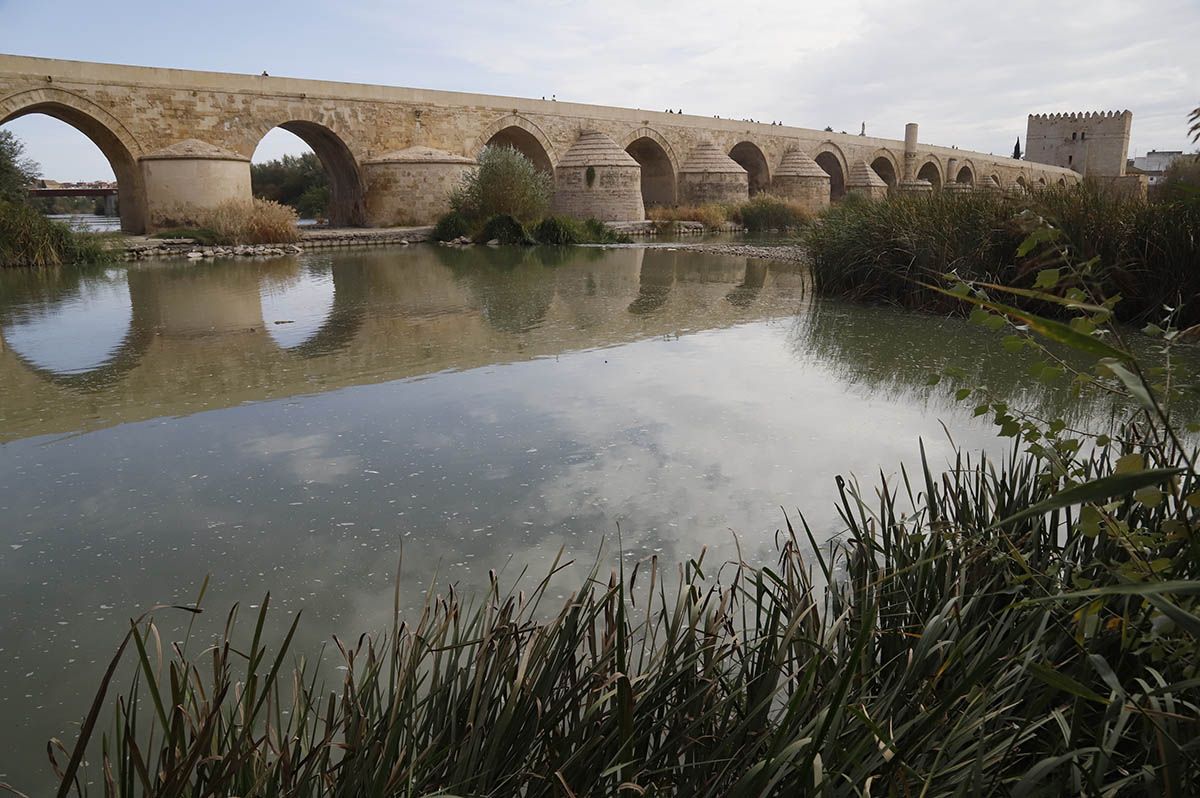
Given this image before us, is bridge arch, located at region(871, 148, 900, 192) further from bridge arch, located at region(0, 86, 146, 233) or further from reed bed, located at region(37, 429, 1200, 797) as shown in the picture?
reed bed, located at region(37, 429, 1200, 797)

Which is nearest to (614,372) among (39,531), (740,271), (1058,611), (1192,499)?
(39,531)

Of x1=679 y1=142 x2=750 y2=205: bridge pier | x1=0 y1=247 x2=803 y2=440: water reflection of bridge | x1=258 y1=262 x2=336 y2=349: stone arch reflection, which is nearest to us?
x1=0 y1=247 x2=803 y2=440: water reflection of bridge

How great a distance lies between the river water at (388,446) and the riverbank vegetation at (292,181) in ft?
77.5

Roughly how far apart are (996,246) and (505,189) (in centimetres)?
1026

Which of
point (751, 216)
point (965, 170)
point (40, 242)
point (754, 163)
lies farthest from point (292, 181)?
point (965, 170)

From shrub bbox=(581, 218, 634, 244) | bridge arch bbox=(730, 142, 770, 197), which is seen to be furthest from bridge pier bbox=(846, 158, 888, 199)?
shrub bbox=(581, 218, 634, 244)

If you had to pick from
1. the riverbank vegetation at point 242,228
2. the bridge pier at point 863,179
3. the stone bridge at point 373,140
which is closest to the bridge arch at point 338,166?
the stone bridge at point 373,140

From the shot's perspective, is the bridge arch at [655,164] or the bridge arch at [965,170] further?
the bridge arch at [965,170]

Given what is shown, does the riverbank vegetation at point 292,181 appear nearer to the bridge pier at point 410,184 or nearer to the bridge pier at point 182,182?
the bridge pier at point 410,184

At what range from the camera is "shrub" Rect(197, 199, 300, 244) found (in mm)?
13609

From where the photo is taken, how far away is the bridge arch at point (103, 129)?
43.1 ft

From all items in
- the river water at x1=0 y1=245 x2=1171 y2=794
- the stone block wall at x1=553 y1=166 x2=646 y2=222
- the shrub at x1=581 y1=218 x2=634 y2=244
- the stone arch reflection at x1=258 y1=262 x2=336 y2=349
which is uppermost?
the stone block wall at x1=553 y1=166 x2=646 y2=222

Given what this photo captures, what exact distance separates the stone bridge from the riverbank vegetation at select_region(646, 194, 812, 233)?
1.09m

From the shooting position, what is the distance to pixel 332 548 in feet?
7.72
